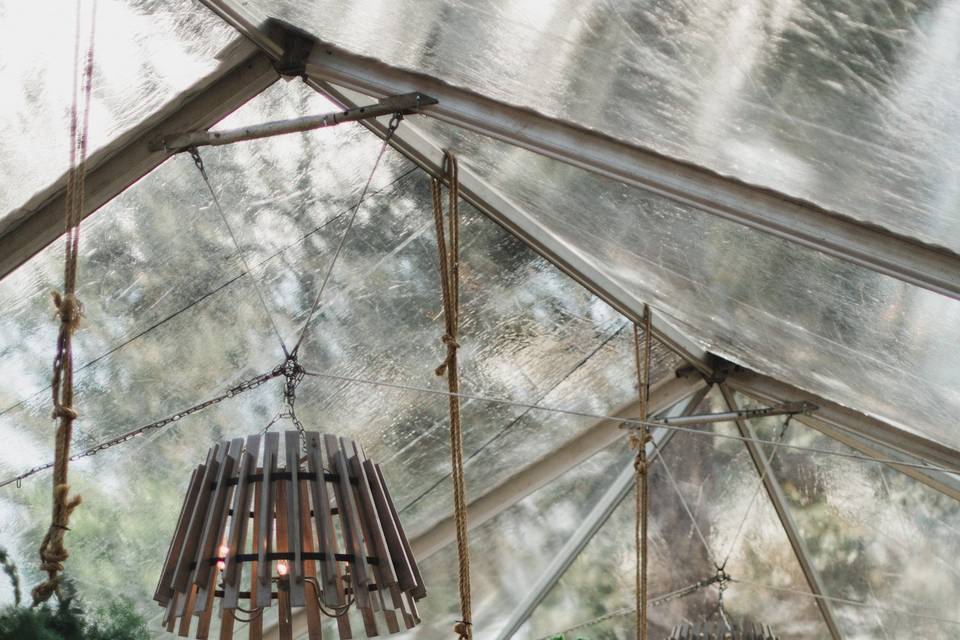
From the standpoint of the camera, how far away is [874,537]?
6.30 m

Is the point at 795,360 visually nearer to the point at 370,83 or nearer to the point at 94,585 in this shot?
the point at 370,83

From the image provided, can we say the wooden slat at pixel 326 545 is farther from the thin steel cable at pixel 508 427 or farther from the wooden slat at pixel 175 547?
the thin steel cable at pixel 508 427

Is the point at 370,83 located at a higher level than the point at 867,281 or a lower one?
higher

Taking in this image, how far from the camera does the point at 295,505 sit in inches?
121

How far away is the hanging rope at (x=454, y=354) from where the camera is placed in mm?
3857

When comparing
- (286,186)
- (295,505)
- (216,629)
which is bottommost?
(295,505)

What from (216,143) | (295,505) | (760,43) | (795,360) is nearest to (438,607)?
(795,360)

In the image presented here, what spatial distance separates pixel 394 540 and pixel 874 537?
13.0 feet

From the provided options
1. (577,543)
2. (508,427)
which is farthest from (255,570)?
(577,543)

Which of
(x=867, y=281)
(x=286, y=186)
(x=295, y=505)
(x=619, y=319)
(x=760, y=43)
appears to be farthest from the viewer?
(x=619, y=319)

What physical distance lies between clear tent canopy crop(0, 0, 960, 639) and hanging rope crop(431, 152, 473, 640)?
0.24 meters


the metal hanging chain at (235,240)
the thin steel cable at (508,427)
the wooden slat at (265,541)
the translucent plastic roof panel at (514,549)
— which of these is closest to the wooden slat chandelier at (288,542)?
the wooden slat at (265,541)

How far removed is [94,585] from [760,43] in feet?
13.1

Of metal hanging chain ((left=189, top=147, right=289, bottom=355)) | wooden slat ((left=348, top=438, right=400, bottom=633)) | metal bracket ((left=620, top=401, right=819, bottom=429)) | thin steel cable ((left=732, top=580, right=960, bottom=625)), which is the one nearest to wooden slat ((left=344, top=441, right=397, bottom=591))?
wooden slat ((left=348, top=438, right=400, bottom=633))
